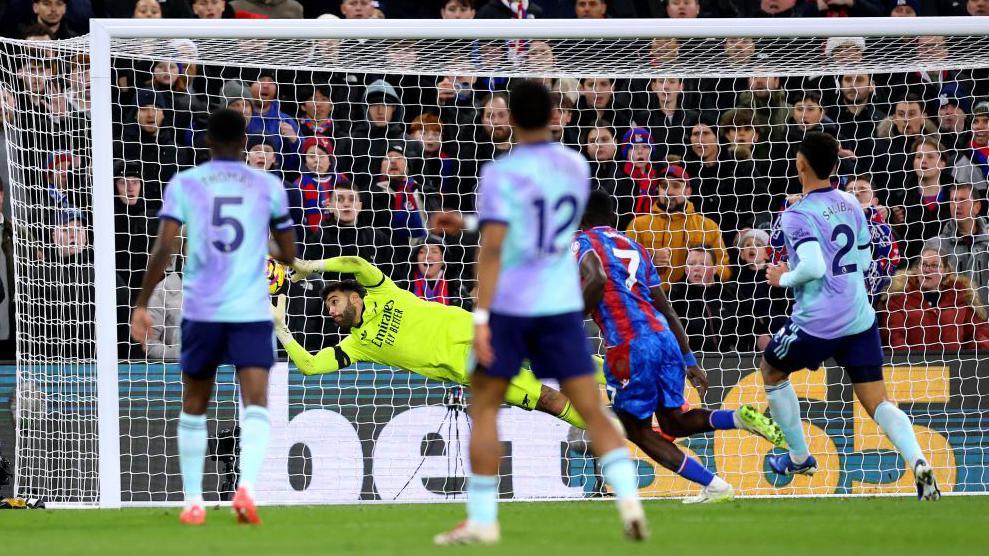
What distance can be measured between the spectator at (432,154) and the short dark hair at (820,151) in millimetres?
4208

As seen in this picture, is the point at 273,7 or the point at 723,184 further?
the point at 273,7

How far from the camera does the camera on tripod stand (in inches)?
446

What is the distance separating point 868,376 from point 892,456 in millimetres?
2682

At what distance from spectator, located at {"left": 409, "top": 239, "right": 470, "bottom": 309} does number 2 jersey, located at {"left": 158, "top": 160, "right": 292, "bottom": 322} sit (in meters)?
4.70

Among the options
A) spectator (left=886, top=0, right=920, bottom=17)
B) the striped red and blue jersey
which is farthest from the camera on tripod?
spectator (left=886, top=0, right=920, bottom=17)

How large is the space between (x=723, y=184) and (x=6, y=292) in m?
Result: 6.48

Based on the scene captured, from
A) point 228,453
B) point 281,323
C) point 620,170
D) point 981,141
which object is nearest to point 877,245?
point 981,141

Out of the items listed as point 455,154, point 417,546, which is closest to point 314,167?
point 455,154

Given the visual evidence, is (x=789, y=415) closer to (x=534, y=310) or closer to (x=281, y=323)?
(x=281, y=323)

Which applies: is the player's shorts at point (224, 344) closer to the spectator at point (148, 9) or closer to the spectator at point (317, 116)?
the spectator at point (317, 116)

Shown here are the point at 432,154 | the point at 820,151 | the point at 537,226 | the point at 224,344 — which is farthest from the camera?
the point at 432,154

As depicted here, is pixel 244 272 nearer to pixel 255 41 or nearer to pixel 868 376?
pixel 255 41

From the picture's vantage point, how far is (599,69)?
37.8 feet

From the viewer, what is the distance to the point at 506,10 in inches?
564
